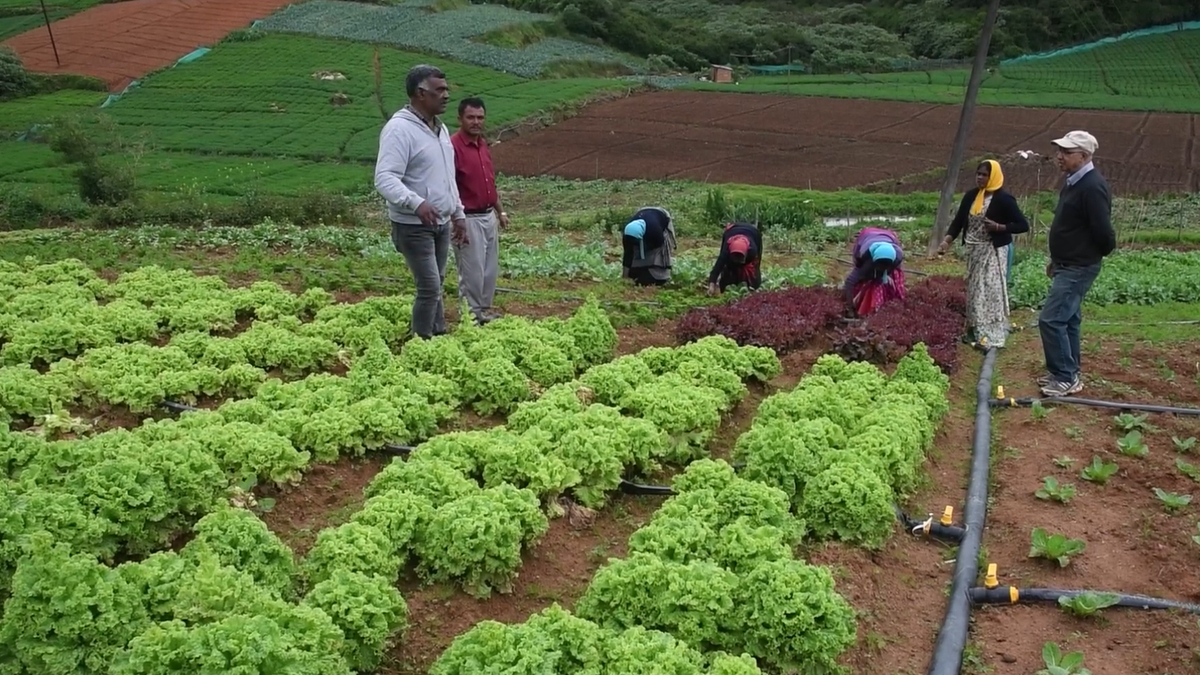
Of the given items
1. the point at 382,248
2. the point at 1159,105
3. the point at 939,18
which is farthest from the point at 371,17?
the point at 382,248

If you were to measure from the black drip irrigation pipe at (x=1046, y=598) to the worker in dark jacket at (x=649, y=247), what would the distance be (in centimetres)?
793

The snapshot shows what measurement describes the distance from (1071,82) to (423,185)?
2506 inches

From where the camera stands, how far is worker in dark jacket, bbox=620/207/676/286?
13.3 meters

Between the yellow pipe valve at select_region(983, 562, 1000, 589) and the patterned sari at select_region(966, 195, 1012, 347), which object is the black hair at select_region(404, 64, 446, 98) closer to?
the patterned sari at select_region(966, 195, 1012, 347)

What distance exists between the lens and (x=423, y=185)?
930 cm

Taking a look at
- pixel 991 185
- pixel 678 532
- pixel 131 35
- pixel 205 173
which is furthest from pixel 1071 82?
pixel 678 532

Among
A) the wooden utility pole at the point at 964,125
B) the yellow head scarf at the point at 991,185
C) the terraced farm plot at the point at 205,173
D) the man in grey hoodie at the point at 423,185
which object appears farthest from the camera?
the terraced farm plot at the point at 205,173

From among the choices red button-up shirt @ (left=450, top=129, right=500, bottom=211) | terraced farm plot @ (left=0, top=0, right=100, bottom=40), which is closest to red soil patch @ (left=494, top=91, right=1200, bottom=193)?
red button-up shirt @ (left=450, top=129, right=500, bottom=211)

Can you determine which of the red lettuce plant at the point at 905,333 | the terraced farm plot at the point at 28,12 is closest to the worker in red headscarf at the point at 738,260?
the red lettuce plant at the point at 905,333

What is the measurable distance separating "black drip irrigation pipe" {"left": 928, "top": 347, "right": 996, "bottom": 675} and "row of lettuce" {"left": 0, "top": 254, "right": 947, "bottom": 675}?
453 millimetres

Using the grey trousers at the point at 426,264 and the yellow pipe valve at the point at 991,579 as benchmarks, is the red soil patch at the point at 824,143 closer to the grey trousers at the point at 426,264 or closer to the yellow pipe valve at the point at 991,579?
the grey trousers at the point at 426,264

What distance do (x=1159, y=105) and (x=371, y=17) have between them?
171ft

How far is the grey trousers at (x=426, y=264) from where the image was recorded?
9.26m

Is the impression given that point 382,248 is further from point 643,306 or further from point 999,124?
point 999,124
